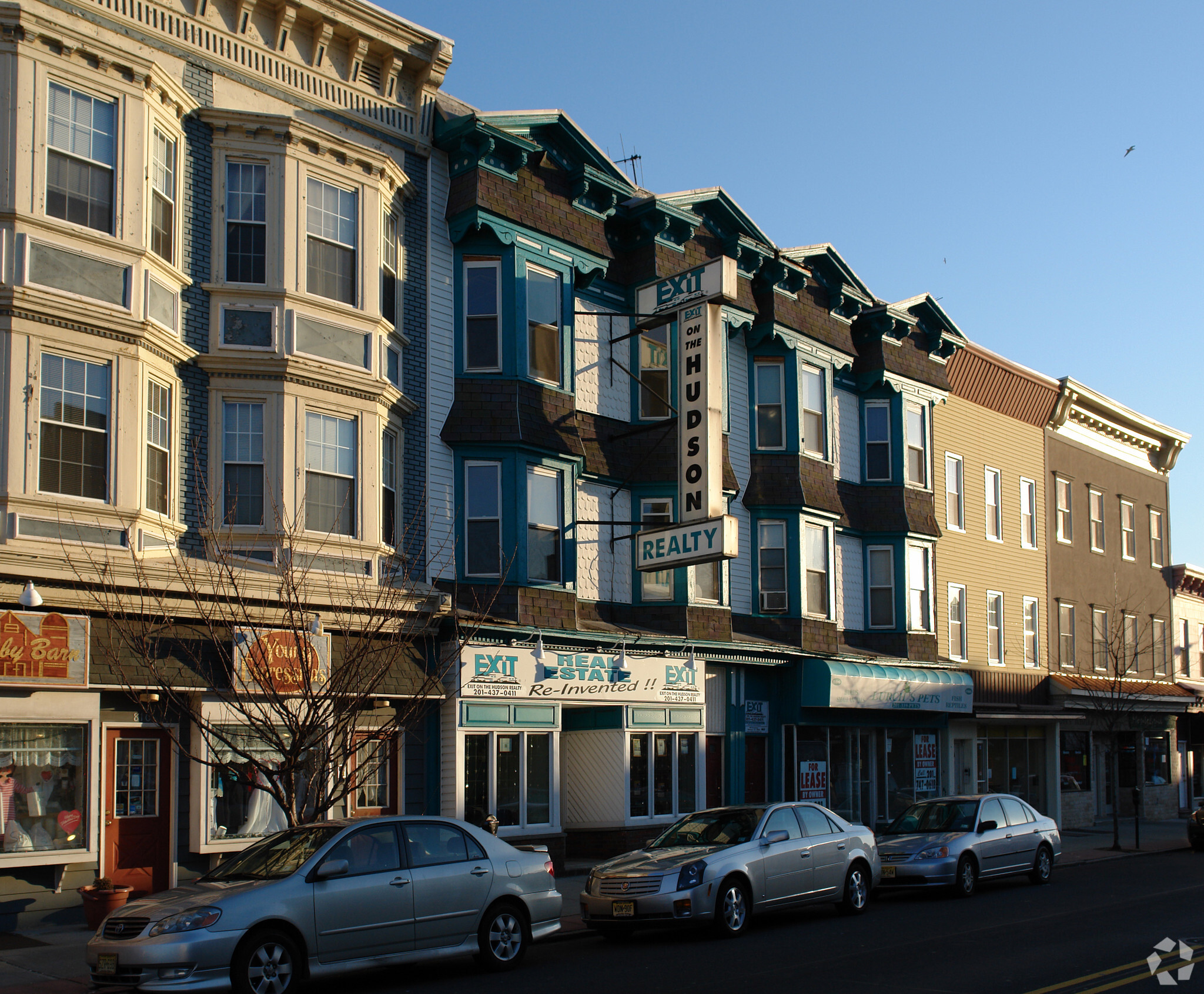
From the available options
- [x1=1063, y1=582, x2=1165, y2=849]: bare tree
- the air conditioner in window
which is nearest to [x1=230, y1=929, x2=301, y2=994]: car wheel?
the air conditioner in window

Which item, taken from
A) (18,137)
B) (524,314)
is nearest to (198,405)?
(18,137)

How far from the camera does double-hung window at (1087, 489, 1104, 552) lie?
36.8 metres

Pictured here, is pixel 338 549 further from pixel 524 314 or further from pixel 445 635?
pixel 524 314

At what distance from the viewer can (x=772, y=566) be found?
25156 millimetres

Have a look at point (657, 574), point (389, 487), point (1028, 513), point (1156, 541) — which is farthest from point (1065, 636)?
point (389, 487)

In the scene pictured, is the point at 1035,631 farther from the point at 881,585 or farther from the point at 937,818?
the point at 937,818

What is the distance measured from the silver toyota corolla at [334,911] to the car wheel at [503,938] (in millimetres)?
12

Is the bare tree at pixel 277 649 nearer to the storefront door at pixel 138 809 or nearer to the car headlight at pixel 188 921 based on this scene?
the storefront door at pixel 138 809

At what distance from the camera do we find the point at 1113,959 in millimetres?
11805

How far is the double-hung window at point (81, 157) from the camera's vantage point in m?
15.0

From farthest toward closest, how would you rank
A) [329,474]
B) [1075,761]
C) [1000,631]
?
[1075,761]
[1000,631]
[329,474]

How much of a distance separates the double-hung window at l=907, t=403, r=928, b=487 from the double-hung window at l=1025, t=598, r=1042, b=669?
6451 mm

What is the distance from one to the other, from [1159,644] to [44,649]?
36063 mm

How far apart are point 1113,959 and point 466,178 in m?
14.1
